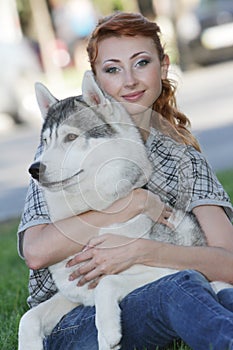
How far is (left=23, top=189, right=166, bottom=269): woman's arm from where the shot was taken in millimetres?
3584

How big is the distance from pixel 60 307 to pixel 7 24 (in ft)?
68.6

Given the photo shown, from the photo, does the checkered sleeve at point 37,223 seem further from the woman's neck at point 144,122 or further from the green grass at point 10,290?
the woman's neck at point 144,122

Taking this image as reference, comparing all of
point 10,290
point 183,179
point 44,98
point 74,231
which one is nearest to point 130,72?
point 44,98

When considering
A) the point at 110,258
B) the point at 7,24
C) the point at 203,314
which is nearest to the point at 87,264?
the point at 110,258

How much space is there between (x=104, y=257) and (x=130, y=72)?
2.81 feet

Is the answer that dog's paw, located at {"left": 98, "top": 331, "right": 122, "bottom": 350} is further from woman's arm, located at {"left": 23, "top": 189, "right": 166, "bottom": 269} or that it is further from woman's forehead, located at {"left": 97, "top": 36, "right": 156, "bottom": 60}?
woman's forehead, located at {"left": 97, "top": 36, "right": 156, "bottom": 60}

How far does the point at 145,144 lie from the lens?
12.5 ft

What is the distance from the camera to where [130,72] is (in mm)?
3859

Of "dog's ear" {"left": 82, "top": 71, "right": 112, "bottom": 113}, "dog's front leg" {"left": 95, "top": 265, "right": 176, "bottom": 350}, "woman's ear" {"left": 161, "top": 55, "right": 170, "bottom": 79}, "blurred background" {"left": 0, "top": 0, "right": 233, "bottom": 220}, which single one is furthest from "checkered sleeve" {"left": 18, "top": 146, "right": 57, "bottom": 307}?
"blurred background" {"left": 0, "top": 0, "right": 233, "bottom": 220}

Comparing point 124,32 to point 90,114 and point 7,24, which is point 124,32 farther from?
point 7,24

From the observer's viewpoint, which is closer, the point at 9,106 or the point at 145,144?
the point at 145,144

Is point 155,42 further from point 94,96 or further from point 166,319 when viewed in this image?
point 166,319

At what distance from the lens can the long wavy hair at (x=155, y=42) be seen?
3867 mm

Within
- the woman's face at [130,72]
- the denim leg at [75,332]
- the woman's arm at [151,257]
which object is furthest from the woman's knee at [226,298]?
the woman's face at [130,72]
